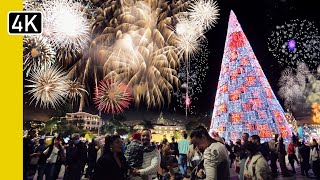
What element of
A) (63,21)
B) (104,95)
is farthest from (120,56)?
(104,95)

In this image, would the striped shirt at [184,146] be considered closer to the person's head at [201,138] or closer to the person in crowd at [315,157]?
the person in crowd at [315,157]

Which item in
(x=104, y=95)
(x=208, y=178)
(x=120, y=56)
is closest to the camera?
(x=208, y=178)

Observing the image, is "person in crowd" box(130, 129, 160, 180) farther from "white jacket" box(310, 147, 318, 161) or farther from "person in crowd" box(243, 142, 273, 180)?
"white jacket" box(310, 147, 318, 161)

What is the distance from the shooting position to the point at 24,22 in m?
6.09

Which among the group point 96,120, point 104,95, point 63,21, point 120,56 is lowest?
point 96,120

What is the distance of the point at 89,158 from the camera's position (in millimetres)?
10250

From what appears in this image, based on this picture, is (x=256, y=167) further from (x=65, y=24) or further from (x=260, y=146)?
(x=65, y=24)

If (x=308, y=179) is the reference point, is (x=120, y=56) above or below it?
above

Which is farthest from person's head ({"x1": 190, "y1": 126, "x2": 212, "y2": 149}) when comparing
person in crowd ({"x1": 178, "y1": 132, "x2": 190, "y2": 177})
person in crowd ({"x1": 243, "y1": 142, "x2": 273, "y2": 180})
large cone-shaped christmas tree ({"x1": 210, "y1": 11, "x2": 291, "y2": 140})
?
large cone-shaped christmas tree ({"x1": 210, "y1": 11, "x2": 291, "y2": 140})

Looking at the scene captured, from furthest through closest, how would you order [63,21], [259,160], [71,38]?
[71,38], [63,21], [259,160]

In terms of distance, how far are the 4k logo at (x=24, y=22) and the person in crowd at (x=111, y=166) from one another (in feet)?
9.03

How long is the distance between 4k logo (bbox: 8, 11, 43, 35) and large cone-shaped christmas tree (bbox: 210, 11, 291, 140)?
52.6 ft

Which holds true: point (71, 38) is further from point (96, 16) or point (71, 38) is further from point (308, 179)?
point (308, 179)

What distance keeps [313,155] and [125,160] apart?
773 centimetres
